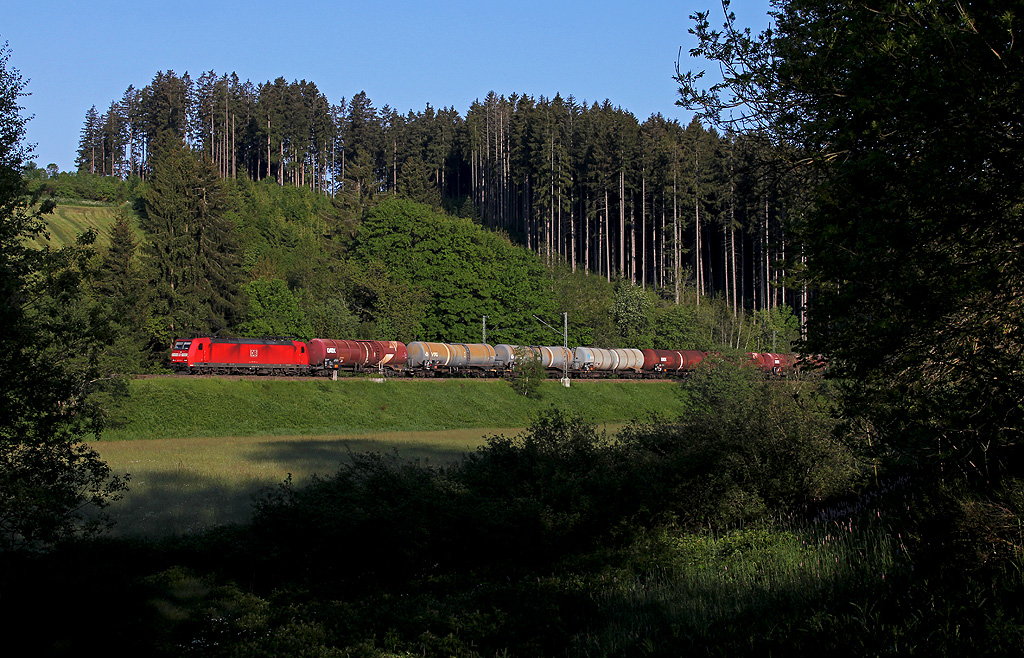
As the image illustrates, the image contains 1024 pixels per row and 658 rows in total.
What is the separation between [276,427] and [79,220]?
69.6 m

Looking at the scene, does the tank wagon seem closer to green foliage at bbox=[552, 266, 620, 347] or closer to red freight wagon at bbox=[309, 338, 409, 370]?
red freight wagon at bbox=[309, 338, 409, 370]

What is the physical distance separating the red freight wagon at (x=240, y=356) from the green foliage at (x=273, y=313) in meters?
12.4

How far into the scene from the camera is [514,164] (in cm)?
12038

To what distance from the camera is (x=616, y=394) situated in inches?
2699

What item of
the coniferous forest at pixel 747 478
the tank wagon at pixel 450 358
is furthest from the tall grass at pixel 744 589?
the tank wagon at pixel 450 358

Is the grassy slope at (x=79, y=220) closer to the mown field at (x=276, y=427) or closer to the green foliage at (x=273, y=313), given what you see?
the green foliage at (x=273, y=313)

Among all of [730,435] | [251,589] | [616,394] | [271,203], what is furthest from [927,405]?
[271,203]

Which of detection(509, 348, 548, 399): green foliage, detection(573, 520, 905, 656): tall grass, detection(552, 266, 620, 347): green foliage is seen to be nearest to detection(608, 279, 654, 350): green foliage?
detection(552, 266, 620, 347): green foliage

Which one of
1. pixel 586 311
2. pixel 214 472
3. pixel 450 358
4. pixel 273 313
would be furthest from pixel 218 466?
pixel 586 311

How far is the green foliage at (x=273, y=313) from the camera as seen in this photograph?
72312 millimetres

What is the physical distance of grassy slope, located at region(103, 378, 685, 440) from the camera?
149ft

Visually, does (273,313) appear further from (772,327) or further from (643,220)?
(772,327)

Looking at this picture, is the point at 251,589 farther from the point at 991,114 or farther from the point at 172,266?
the point at 172,266

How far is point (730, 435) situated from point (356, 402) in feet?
135
